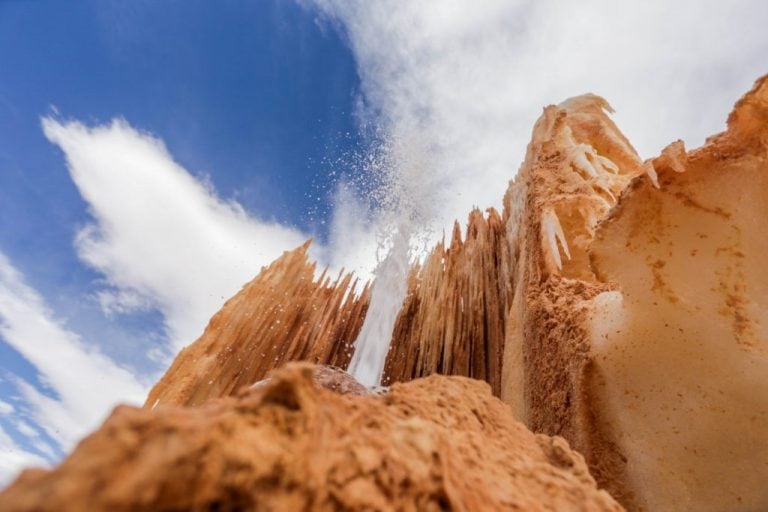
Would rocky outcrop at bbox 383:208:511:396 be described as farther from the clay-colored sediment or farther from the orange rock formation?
the clay-colored sediment

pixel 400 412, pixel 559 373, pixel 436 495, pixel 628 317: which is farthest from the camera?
pixel 559 373

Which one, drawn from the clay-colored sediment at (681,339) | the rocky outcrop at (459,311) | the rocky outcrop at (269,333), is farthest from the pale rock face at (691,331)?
the rocky outcrop at (269,333)

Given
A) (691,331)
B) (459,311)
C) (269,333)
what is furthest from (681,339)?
(269,333)

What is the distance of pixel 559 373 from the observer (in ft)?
14.3

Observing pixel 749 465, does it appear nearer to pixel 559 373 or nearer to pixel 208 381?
pixel 559 373

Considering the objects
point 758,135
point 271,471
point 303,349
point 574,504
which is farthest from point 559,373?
point 303,349

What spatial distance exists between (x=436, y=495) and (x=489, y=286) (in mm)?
8004

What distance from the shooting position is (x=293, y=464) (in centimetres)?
90

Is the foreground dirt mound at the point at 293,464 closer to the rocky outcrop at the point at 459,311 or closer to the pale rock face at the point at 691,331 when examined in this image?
the pale rock face at the point at 691,331

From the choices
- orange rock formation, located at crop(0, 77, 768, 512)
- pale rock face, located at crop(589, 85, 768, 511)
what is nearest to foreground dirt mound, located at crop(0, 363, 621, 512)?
orange rock formation, located at crop(0, 77, 768, 512)

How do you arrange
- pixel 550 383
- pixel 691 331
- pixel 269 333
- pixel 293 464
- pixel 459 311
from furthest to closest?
pixel 269 333
pixel 459 311
pixel 550 383
pixel 691 331
pixel 293 464

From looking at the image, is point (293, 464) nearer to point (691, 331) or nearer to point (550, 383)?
point (691, 331)

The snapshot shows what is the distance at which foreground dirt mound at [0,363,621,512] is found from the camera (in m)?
0.70

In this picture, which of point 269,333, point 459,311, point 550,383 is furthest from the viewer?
point 269,333
